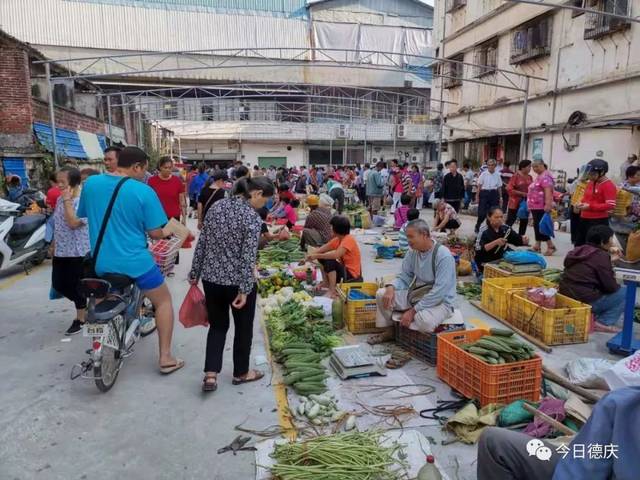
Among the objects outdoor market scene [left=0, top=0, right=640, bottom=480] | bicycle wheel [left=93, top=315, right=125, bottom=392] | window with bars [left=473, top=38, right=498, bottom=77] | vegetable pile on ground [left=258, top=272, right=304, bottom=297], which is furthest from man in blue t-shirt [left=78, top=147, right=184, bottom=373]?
window with bars [left=473, top=38, right=498, bottom=77]

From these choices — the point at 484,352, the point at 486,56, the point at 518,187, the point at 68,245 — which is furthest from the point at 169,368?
the point at 486,56

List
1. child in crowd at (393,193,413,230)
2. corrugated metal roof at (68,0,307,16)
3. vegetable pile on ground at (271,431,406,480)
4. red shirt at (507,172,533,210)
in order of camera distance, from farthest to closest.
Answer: corrugated metal roof at (68,0,307,16), child in crowd at (393,193,413,230), red shirt at (507,172,533,210), vegetable pile on ground at (271,431,406,480)

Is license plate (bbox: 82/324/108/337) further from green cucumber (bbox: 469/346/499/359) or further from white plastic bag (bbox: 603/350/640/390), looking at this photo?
white plastic bag (bbox: 603/350/640/390)

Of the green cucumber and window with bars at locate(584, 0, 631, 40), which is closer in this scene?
the green cucumber

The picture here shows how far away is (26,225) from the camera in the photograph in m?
7.82

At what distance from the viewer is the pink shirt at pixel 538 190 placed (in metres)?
8.84

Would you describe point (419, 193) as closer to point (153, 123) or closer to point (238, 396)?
point (238, 396)

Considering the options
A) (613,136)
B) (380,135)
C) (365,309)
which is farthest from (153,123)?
(365,309)

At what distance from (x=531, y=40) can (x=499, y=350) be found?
15.7m

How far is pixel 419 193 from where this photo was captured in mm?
16281

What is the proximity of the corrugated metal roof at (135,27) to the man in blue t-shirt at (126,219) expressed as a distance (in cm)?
3153

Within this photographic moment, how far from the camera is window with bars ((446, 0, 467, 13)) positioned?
2030 cm

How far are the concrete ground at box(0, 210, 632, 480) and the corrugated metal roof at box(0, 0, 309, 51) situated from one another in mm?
30794

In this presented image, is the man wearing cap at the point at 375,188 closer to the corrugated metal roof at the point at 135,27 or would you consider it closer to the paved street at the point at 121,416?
the paved street at the point at 121,416
